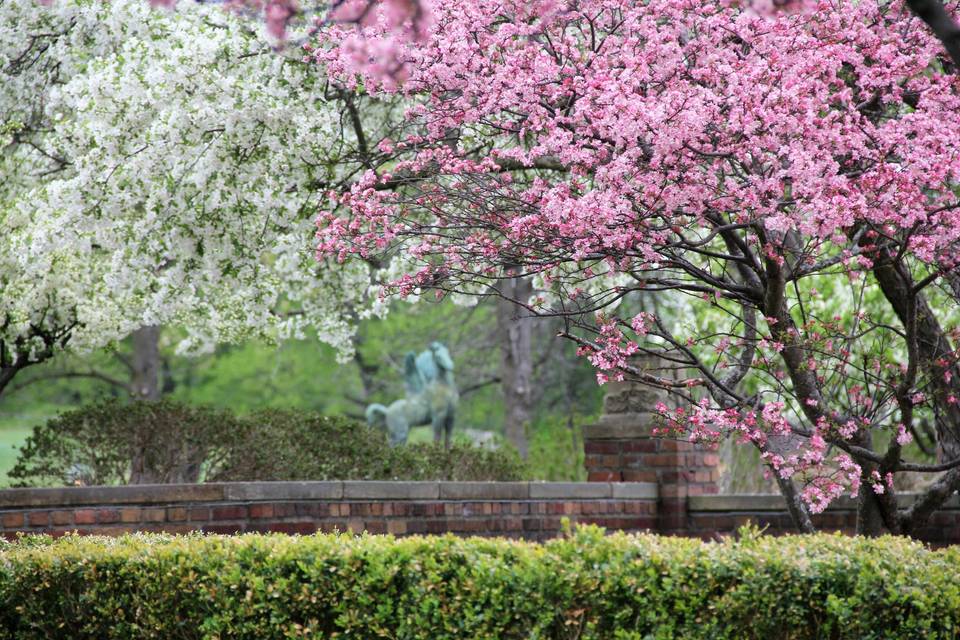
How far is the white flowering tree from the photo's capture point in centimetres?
928

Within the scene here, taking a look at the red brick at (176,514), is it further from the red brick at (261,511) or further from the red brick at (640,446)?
the red brick at (640,446)

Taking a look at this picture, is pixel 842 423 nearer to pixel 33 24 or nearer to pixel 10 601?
pixel 10 601

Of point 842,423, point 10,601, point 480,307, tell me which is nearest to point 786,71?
point 842,423

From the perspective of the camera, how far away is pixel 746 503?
10711 millimetres

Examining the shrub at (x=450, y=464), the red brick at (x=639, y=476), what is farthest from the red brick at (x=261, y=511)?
the red brick at (x=639, y=476)

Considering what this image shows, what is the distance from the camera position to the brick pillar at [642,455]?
10961 millimetres

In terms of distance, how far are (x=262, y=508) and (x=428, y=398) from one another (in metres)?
10.9

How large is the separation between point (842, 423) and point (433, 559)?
363cm

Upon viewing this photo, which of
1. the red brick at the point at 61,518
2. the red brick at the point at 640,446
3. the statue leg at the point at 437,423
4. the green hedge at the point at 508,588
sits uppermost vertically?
the statue leg at the point at 437,423

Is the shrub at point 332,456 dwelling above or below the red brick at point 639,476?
above

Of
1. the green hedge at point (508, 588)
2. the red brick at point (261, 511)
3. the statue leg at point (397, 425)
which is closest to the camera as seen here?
the green hedge at point (508, 588)

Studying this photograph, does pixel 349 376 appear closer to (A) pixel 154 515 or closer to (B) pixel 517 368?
(B) pixel 517 368

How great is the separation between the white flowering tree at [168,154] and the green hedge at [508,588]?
375 centimetres

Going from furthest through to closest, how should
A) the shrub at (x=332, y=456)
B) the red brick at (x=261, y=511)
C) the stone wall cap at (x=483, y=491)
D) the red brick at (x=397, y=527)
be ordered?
1. the shrub at (x=332, y=456)
2. the stone wall cap at (x=483, y=491)
3. the red brick at (x=397, y=527)
4. the red brick at (x=261, y=511)
